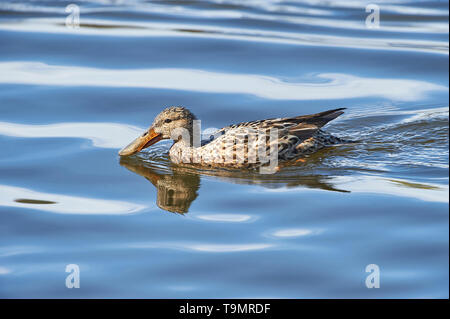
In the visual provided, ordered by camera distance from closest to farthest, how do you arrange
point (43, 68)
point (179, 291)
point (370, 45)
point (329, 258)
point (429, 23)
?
1. point (179, 291)
2. point (329, 258)
3. point (43, 68)
4. point (370, 45)
5. point (429, 23)

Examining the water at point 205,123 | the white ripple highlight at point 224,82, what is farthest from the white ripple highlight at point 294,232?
the white ripple highlight at point 224,82

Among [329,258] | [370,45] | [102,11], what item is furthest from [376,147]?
[102,11]

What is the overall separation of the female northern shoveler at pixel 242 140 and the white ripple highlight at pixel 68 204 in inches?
56.2

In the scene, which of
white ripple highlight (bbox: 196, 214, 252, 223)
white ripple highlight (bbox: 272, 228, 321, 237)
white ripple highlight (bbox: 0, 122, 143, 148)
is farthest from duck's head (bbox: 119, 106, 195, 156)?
white ripple highlight (bbox: 272, 228, 321, 237)

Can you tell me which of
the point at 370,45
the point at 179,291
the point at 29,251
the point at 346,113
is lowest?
the point at 179,291

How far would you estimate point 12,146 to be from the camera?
950cm

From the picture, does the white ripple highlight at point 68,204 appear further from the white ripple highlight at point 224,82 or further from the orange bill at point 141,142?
the white ripple highlight at point 224,82

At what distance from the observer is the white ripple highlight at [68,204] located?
755 centimetres

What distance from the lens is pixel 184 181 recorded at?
865cm

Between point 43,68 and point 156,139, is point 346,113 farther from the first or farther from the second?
point 43,68

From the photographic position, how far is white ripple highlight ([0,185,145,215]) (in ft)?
24.8

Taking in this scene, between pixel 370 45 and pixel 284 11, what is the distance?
3.19 meters

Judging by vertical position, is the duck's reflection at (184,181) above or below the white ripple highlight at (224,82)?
below

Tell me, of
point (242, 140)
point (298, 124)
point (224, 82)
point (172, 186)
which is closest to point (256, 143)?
point (242, 140)
